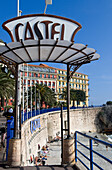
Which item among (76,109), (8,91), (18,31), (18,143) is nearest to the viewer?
(18,31)

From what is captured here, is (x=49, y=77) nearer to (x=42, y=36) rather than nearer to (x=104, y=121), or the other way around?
(x=104, y=121)

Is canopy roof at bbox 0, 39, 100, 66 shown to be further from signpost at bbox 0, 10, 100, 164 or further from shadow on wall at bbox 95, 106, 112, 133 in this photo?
shadow on wall at bbox 95, 106, 112, 133

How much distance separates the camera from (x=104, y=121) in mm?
62094

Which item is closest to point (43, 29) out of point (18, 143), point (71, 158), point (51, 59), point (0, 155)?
point (51, 59)

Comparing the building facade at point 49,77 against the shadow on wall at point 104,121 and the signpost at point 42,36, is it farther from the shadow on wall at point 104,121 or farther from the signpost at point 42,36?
the signpost at point 42,36

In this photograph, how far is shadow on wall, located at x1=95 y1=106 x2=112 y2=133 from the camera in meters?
62.2

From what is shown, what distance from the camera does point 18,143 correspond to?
6.43 m

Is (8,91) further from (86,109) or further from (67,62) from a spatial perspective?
(86,109)

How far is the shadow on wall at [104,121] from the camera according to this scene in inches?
2450

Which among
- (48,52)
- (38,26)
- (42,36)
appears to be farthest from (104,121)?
(38,26)

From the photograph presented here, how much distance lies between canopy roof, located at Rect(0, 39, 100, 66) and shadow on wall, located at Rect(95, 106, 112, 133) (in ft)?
190

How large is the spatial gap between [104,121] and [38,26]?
6028 cm

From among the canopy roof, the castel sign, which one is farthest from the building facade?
the castel sign

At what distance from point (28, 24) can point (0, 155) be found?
538cm
